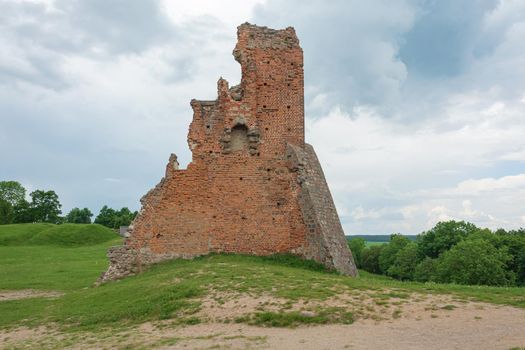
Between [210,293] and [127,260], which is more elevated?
[127,260]

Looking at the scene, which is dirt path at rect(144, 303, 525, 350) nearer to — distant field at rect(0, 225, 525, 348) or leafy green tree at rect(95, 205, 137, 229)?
distant field at rect(0, 225, 525, 348)

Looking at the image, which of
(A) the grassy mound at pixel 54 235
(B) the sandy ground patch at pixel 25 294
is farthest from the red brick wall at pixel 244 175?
(A) the grassy mound at pixel 54 235

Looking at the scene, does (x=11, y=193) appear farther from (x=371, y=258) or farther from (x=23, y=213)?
(x=371, y=258)

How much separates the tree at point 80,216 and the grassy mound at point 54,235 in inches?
1936

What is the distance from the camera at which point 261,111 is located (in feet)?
63.3

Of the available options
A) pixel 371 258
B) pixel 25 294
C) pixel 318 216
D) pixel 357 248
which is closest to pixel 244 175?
pixel 318 216

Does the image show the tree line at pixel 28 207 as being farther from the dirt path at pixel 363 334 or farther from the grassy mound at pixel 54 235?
the dirt path at pixel 363 334

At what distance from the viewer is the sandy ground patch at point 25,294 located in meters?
17.0

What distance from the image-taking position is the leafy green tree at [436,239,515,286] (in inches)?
1277

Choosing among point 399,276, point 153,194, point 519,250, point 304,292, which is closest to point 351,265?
point 304,292

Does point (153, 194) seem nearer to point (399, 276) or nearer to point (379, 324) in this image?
point (379, 324)

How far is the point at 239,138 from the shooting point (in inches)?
756

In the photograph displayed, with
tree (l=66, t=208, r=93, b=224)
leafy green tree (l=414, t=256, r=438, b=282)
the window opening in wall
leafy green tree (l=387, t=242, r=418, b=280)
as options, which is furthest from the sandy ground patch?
tree (l=66, t=208, r=93, b=224)

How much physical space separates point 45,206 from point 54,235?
1425 inches
